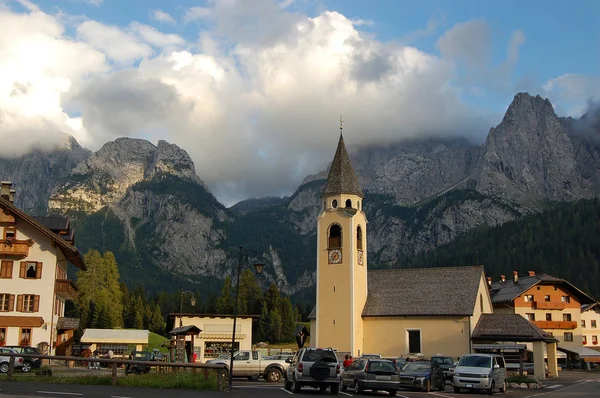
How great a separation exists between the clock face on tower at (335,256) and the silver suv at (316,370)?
35.4 metres

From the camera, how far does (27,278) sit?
177 ft

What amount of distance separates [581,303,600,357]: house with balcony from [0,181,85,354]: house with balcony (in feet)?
284

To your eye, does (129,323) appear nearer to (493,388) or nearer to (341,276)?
(341,276)

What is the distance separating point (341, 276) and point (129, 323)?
2927 inches

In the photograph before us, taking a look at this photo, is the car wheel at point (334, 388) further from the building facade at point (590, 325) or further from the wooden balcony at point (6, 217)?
the building facade at point (590, 325)

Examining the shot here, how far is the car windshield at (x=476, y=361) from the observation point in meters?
35.9

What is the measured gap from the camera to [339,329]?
64.5 meters

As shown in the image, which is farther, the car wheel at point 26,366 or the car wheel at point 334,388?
the car wheel at point 26,366

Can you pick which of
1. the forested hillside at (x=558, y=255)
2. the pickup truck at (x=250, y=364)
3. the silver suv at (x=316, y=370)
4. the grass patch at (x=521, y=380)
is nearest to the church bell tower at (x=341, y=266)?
the grass patch at (x=521, y=380)

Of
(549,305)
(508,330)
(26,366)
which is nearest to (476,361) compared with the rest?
(508,330)

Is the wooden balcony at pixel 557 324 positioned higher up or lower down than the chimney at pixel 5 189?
lower down

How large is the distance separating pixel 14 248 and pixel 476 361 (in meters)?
37.7

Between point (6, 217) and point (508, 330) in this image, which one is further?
Answer: point (508, 330)

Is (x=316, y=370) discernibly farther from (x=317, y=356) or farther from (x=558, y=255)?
(x=558, y=255)
